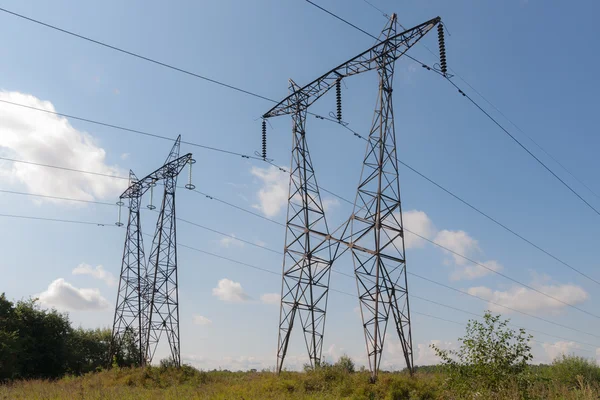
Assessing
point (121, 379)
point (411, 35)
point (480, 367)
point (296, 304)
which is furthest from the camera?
point (121, 379)

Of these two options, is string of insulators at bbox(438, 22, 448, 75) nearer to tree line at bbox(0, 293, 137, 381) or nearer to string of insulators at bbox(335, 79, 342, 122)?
string of insulators at bbox(335, 79, 342, 122)

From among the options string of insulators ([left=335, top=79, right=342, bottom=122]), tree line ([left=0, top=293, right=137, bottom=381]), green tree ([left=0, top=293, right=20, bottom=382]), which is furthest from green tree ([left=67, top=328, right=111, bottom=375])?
string of insulators ([left=335, top=79, right=342, bottom=122])

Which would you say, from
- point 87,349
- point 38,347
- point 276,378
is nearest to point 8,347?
point 38,347

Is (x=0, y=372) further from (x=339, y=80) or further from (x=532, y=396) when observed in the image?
(x=532, y=396)

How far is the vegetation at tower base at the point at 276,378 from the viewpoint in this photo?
43.1ft

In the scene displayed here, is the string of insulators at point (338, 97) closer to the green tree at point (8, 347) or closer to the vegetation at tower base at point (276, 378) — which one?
the vegetation at tower base at point (276, 378)

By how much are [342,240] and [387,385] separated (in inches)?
280

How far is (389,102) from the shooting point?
2391 cm

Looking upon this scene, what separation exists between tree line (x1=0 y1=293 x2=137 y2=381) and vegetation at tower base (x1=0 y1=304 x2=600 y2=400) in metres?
0.08

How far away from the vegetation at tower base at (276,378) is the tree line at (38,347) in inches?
3.2

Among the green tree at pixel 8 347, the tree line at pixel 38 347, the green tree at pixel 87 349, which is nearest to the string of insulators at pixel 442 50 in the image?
the tree line at pixel 38 347

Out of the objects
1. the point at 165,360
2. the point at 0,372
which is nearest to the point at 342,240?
the point at 165,360

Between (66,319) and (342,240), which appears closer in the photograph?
(342,240)

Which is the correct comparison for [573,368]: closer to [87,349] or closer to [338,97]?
[338,97]
